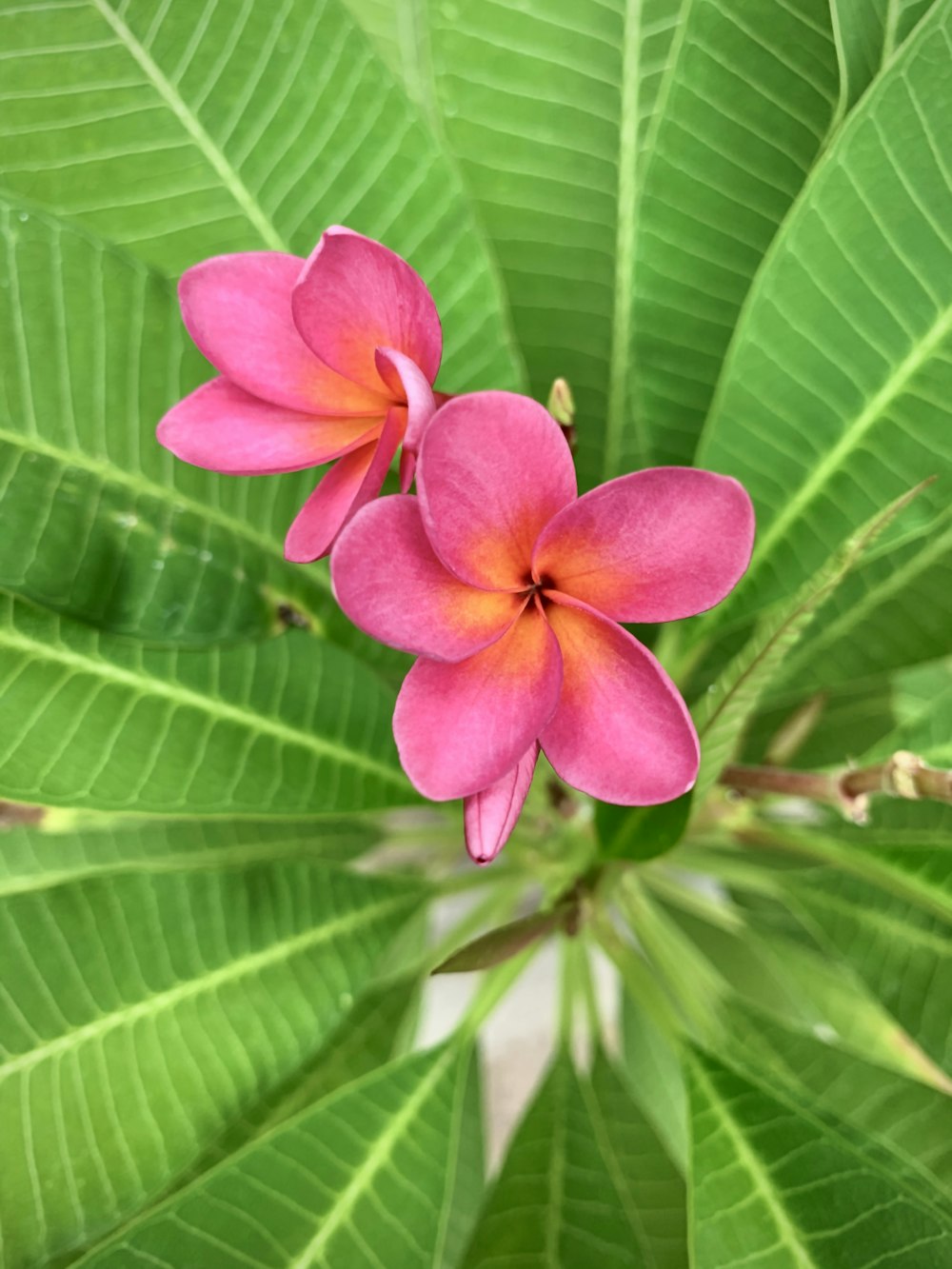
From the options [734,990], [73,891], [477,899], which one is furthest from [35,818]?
[734,990]

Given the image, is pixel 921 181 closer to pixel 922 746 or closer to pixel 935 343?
pixel 935 343

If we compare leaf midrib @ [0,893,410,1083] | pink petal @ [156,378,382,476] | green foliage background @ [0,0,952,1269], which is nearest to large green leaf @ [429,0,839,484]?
green foliage background @ [0,0,952,1269]

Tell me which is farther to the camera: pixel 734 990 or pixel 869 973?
pixel 734 990

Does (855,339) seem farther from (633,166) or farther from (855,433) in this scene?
(633,166)

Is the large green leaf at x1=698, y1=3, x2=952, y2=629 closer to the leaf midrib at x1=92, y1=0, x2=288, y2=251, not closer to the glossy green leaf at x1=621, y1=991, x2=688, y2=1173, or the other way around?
the leaf midrib at x1=92, y1=0, x2=288, y2=251

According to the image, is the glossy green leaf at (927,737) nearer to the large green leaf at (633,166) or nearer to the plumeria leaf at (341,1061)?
the large green leaf at (633,166)

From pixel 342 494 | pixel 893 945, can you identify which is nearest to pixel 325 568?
pixel 342 494

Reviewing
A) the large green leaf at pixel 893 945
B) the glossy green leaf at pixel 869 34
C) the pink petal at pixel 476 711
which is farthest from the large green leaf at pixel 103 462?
the large green leaf at pixel 893 945
